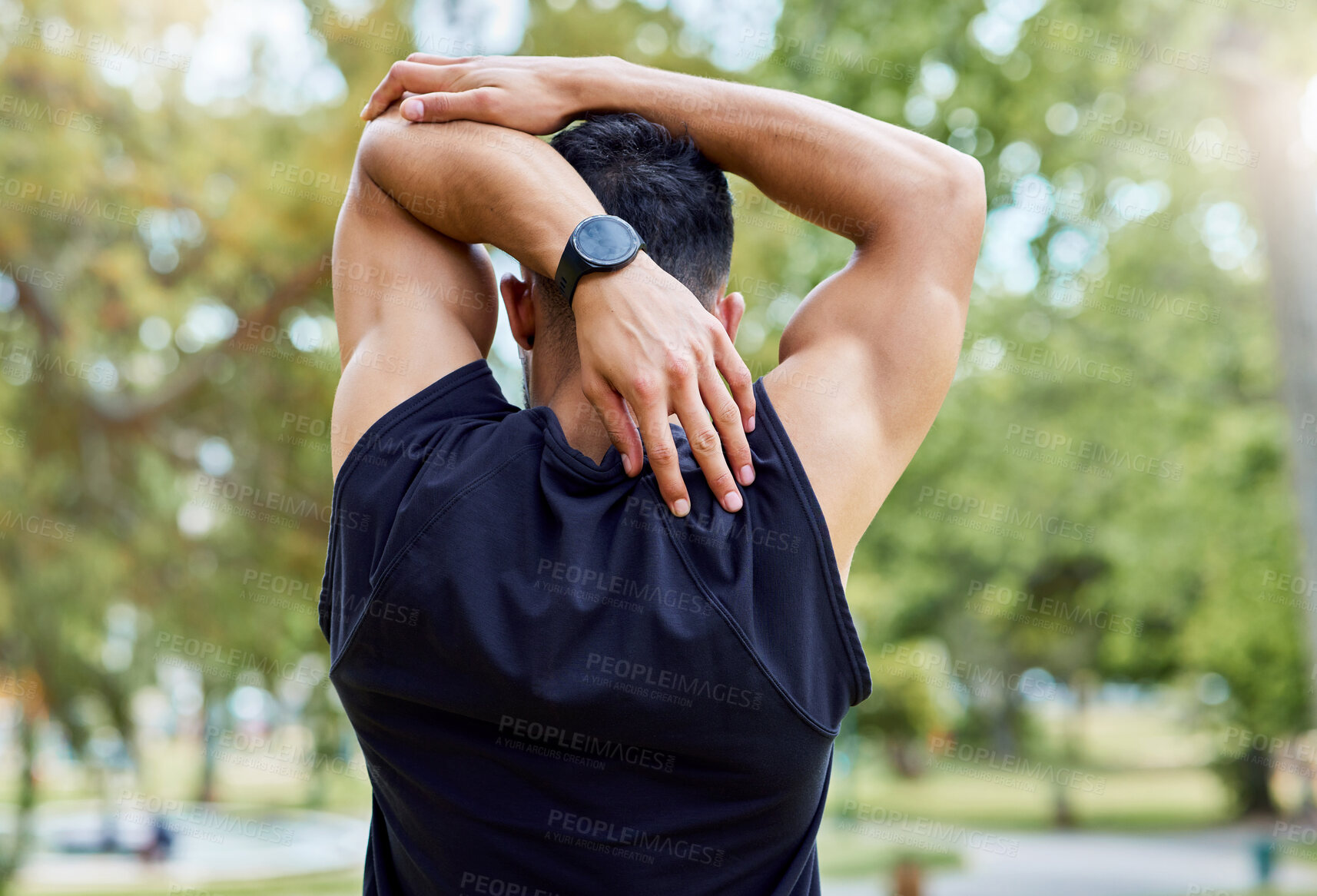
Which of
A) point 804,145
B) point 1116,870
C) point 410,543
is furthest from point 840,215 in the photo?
point 1116,870

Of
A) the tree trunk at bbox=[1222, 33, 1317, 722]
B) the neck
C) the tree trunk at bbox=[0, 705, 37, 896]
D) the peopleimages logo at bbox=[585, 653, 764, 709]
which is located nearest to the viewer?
the peopleimages logo at bbox=[585, 653, 764, 709]

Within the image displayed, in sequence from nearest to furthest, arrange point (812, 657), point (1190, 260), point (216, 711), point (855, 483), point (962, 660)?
point (812, 657)
point (855, 483)
point (216, 711)
point (1190, 260)
point (962, 660)

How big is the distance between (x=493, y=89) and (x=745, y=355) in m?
6.21

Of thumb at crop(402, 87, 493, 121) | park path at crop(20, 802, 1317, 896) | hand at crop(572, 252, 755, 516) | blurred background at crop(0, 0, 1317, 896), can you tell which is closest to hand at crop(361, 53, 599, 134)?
thumb at crop(402, 87, 493, 121)

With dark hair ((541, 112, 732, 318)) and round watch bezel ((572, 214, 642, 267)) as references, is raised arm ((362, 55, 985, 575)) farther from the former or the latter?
round watch bezel ((572, 214, 642, 267))

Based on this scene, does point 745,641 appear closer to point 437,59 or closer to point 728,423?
point 728,423

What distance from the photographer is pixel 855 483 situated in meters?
1.35

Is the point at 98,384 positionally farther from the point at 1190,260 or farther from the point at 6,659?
the point at 1190,260

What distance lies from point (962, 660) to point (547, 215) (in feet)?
77.7

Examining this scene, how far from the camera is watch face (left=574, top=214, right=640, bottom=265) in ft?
4.36

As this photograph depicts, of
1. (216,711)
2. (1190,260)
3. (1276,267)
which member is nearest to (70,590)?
(216,711)

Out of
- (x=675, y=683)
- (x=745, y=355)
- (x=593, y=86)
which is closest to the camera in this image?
(x=675, y=683)

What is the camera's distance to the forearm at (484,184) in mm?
1401

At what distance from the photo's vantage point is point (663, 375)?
1.29 m
